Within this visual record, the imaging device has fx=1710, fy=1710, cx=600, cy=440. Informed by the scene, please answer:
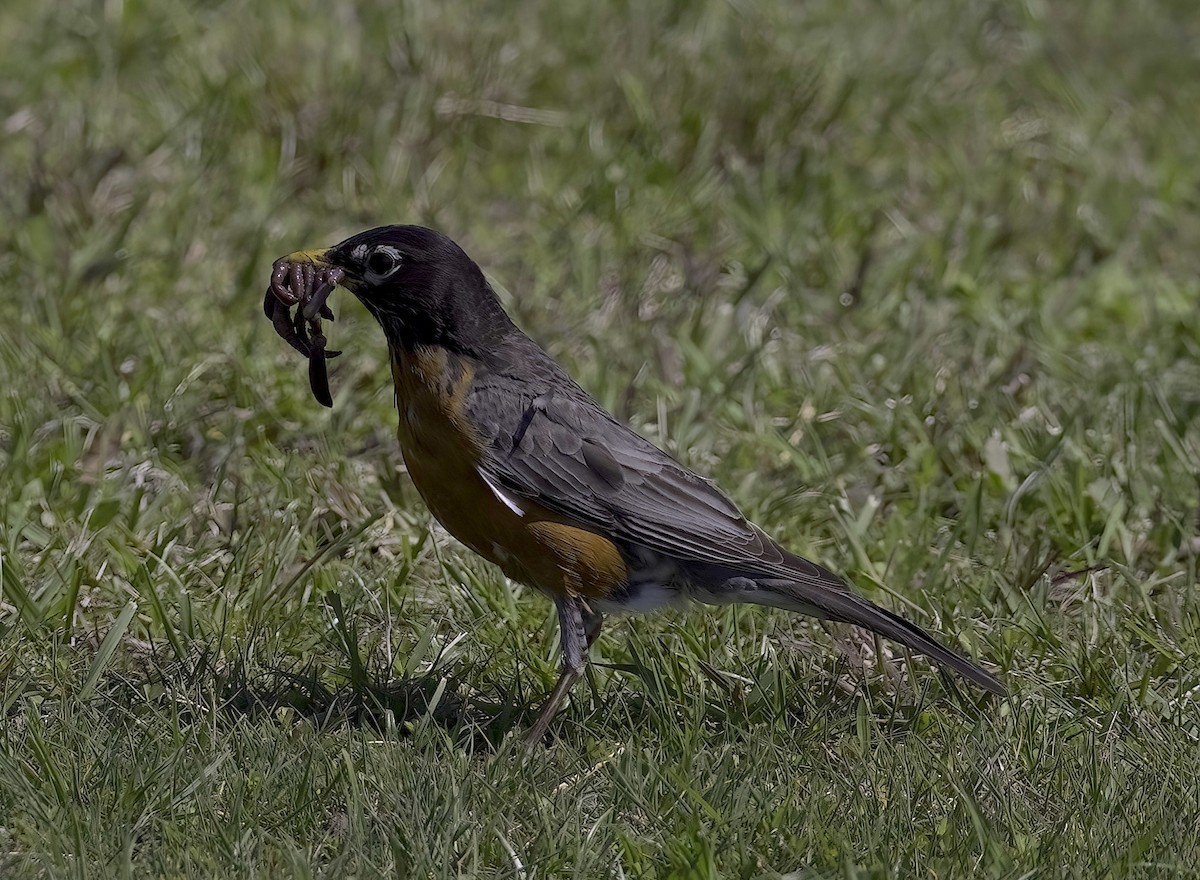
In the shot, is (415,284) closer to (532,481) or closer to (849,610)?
(532,481)

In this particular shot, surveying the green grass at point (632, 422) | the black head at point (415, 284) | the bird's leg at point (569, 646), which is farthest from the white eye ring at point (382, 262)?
the bird's leg at point (569, 646)

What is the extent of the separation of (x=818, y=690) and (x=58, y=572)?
2.08 metres

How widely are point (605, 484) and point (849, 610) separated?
2.44 feet

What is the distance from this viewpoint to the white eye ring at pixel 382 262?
14.9 feet

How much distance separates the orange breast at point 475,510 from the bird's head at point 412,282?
0.09m

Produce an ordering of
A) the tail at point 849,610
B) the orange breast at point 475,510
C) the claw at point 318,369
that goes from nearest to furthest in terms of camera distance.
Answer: the tail at point 849,610
the orange breast at point 475,510
the claw at point 318,369

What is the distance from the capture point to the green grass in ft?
12.4

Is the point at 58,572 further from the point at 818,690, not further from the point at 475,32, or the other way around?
the point at 475,32

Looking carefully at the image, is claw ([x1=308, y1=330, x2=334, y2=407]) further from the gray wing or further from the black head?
the gray wing

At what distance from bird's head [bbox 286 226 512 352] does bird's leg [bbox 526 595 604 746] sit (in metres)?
0.76

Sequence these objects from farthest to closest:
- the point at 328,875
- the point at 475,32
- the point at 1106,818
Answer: the point at 475,32
the point at 1106,818
the point at 328,875

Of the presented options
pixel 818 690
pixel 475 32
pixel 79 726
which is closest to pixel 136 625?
pixel 79 726

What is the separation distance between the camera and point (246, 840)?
3.53 metres

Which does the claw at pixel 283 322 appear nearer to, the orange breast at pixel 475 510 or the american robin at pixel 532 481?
the american robin at pixel 532 481
